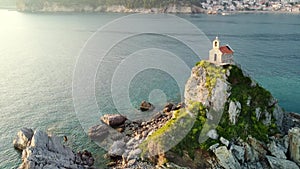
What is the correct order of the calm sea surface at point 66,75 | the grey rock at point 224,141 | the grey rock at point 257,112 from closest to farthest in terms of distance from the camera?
the grey rock at point 224,141, the grey rock at point 257,112, the calm sea surface at point 66,75

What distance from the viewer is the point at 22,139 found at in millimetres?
43375

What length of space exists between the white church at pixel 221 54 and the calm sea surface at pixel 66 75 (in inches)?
689

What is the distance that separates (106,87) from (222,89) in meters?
30.1

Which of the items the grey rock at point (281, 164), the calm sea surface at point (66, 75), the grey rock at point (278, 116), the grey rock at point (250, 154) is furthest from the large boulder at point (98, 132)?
the grey rock at point (278, 116)

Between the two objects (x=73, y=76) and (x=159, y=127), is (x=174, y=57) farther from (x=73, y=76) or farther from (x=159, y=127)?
(x=159, y=127)

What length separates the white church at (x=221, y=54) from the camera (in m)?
43.2

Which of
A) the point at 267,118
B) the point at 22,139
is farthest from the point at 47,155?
the point at 267,118

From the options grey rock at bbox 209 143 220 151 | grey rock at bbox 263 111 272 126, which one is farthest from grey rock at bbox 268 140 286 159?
grey rock at bbox 209 143 220 151

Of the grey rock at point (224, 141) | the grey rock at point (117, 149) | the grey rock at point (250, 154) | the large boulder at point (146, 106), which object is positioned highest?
the grey rock at point (224, 141)

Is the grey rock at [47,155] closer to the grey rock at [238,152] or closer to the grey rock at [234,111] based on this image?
the grey rock at [238,152]

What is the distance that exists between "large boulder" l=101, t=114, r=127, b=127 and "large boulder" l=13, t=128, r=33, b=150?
1189cm

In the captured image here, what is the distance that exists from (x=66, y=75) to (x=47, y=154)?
1501 inches

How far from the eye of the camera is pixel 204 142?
130 feet

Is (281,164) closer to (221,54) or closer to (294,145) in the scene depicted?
(294,145)
